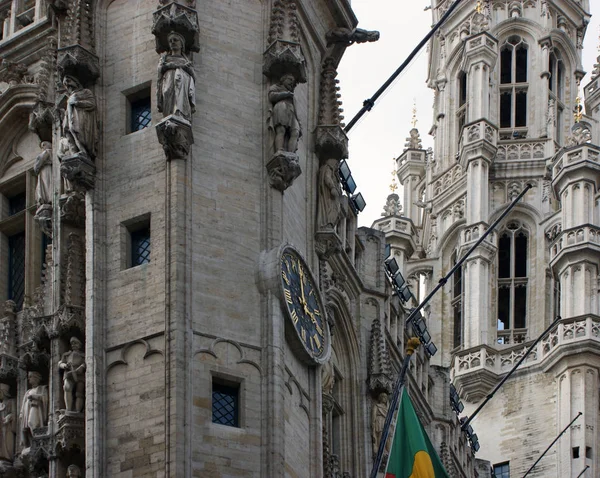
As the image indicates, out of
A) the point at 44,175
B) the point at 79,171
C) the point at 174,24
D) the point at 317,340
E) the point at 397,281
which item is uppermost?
the point at 174,24

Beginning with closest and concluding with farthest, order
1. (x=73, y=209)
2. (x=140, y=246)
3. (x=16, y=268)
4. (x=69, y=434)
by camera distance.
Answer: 1. (x=69, y=434)
2. (x=140, y=246)
3. (x=73, y=209)
4. (x=16, y=268)

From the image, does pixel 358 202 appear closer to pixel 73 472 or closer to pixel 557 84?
pixel 73 472

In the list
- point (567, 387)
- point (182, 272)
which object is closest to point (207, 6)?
point (182, 272)

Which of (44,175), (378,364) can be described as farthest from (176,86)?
(378,364)

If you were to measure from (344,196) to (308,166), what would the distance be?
416cm

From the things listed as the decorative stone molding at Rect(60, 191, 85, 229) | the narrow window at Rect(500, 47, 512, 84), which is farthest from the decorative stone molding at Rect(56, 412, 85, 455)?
the narrow window at Rect(500, 47, 512, 84)

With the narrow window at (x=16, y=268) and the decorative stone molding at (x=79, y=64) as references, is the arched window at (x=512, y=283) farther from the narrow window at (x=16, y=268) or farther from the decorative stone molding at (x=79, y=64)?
the decorative stone molding at (x=79, y=64)

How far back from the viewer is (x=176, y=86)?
44.2 metres

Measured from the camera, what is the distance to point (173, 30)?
148 ft

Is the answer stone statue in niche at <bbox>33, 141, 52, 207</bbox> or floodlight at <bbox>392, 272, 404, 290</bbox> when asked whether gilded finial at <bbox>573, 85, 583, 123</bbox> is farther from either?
stone statue in niche at <bbox>33, 141, 52, 207</bbox>

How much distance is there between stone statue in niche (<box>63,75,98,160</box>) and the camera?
1762 inches

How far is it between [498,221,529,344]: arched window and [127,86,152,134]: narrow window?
43951mm

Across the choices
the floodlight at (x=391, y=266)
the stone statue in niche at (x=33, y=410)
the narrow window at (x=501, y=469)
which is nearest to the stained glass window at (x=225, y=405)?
the stone statue in niche at (x=33, y=410)

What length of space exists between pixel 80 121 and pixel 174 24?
8.97 feet
